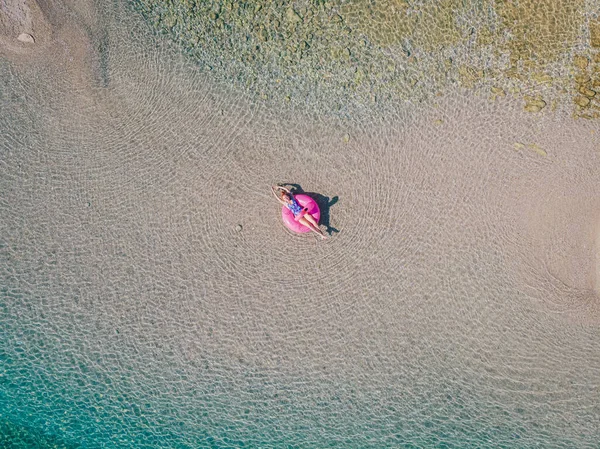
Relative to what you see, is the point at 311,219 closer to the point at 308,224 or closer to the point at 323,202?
the point at 308,224

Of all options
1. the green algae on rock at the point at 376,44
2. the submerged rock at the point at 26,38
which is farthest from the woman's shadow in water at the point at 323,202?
the submerged rock at the point at 26,38

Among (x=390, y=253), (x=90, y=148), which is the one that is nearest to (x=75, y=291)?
(x=90, y=148)

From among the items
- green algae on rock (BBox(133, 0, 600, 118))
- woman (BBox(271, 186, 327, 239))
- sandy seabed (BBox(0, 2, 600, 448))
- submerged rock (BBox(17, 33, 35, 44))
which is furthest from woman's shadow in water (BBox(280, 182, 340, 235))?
submerged rock (BBox(17, 33, 35, 44))

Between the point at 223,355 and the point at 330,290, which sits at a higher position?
the point at 330,290

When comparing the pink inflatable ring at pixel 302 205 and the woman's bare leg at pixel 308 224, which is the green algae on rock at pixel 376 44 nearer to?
the pink inflatable ring at pixel 302 205

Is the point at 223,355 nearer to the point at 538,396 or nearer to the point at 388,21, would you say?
the point at 538,396

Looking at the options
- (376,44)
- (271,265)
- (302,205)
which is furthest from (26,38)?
(376,44)
